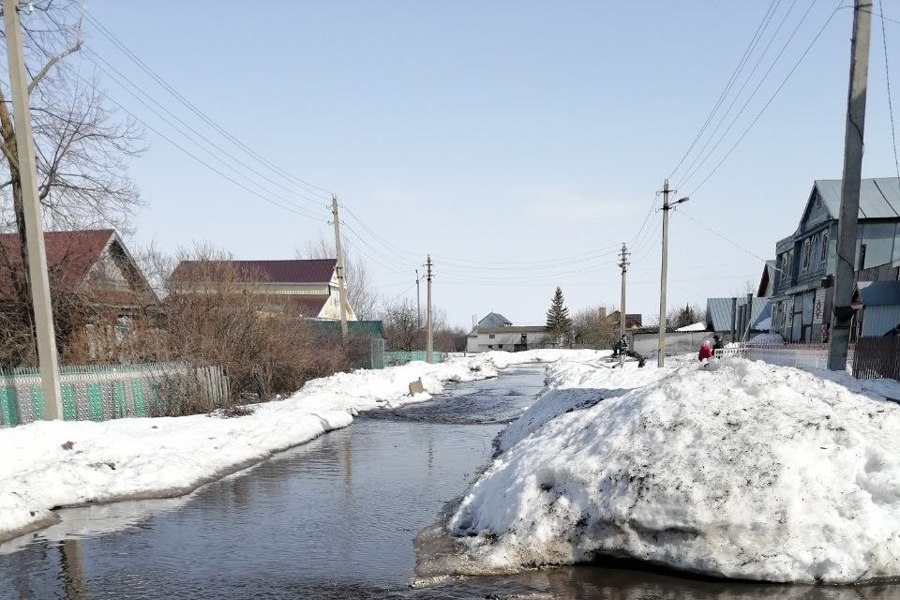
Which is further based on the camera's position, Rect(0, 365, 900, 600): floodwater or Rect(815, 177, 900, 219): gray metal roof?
Rect(815, 177, 900, 219): gray metal roof

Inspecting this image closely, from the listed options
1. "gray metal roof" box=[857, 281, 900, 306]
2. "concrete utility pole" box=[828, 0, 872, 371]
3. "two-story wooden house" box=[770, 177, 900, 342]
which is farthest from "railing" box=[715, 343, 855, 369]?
"concrete utility pole" box=[828, 0, 872, 371]

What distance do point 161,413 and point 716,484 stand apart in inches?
615

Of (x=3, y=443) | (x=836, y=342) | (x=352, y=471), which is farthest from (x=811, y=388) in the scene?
(x=3, y=443)

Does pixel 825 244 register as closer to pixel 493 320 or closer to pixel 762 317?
pixel 762 317

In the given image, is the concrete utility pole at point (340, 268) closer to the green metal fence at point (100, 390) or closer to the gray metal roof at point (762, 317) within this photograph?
the green metal fence at point (100, 390)

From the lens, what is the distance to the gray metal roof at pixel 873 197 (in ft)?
100

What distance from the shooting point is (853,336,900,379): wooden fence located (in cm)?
1251

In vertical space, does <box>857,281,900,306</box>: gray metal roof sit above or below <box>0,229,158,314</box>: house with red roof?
below

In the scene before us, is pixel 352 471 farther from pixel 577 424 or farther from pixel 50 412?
pixel 50 412

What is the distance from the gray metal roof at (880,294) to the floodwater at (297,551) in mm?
17411

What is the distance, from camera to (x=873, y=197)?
31500mm

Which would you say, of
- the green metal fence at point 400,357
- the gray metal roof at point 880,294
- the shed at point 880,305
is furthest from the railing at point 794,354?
the green metal fence at point 400,357

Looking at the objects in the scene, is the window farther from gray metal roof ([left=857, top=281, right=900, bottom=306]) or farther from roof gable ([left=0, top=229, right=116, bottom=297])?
roof gable ([left=0, top=229, right=116, bottom=297])

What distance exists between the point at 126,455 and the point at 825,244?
3216 cm
